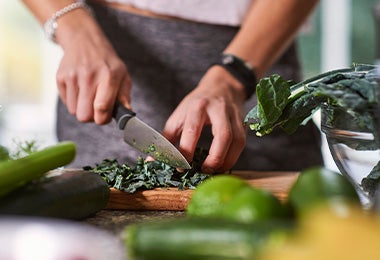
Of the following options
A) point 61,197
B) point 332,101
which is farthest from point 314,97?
point 61,197

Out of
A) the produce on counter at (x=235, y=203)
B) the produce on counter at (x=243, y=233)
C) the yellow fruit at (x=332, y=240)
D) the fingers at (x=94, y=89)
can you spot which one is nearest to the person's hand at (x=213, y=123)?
the fingers at (x=94, y=89)

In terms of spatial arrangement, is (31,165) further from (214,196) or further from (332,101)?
(332,101)

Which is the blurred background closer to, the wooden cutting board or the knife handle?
the knife handle

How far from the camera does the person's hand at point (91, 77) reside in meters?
1.52

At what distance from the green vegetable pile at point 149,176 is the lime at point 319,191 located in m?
0.54

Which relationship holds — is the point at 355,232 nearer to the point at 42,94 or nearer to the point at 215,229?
the point at 215,229

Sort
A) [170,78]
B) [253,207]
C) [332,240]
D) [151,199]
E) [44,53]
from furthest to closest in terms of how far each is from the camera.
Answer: [44,53]
[170,78]
[151,199]
[253,207]
[332,240]

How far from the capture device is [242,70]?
5.59 feet

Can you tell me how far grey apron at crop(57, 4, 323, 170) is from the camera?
1.91m

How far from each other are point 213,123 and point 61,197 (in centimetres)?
54

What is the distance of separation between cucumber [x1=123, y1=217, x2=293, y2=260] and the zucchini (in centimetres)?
31

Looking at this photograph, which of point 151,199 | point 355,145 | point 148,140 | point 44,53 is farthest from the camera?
point 44,53

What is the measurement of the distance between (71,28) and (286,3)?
0.52 meters

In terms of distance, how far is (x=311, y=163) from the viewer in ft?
6.33
